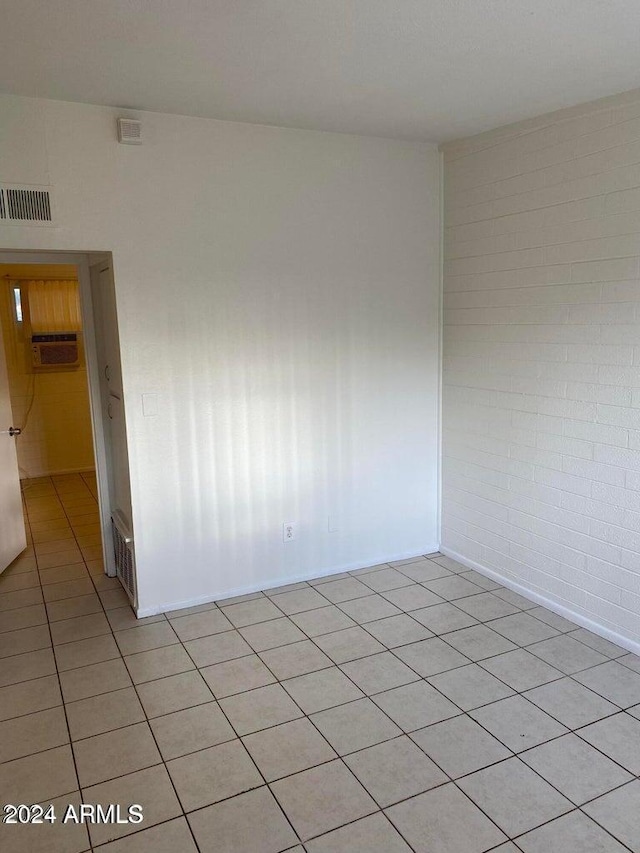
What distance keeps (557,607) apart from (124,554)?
2532 millimetres

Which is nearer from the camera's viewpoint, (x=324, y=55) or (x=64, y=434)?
(x=324, y=55)

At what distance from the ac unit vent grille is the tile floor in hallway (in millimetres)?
120


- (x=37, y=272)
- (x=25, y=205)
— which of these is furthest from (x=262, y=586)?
(x=37, y=272)

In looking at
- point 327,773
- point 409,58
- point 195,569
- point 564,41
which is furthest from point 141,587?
point 564,41

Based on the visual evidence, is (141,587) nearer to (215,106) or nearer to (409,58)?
(215,106)

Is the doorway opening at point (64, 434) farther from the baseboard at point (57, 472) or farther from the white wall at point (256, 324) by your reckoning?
the white wall at point (256, 324)

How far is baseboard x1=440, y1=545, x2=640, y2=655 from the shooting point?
126 inches

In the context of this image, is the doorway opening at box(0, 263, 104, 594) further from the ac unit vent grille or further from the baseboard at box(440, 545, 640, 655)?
the baseboard at box(440, 545, 640, 655)

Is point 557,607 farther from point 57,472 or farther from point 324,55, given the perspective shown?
point 57,472

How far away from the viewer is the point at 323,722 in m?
2.67

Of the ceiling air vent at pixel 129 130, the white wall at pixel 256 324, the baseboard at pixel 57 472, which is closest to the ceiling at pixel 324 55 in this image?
the ceiling air vent at pixel 129 130

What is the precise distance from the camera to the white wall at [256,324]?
3.30 metres

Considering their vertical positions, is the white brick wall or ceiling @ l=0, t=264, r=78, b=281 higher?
ceiling @ l=0, t=264, r=78, b=281

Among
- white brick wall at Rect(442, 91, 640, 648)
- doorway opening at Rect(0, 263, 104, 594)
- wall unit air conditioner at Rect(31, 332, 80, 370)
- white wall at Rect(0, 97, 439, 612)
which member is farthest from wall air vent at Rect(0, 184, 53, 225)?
wall unit air conditioner at Rect(31, 332, 80, 370)
